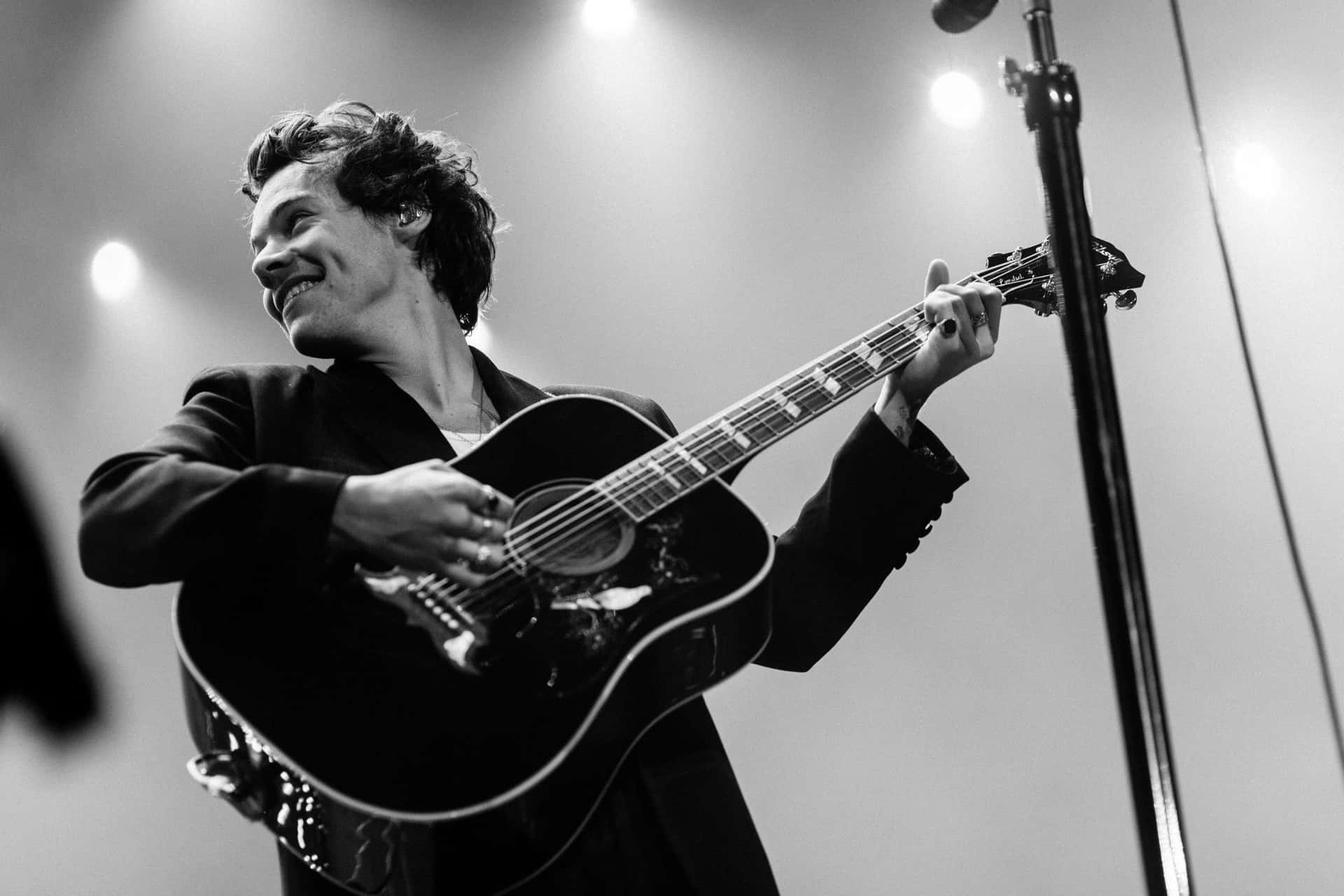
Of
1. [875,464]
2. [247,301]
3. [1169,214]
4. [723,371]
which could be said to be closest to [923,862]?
[723,371]

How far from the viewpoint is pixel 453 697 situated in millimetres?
1268

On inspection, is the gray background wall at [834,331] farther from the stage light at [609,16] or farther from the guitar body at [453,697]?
the guitar body at [453,697]

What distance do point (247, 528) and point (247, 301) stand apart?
8.67ft

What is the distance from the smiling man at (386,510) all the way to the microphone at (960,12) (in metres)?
0.54

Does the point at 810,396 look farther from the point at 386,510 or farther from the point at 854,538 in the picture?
the point at 386,510

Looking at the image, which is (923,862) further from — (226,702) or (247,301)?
(247,301)

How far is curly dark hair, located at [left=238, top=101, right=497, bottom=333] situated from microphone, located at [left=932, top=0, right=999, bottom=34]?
1146 millimetres

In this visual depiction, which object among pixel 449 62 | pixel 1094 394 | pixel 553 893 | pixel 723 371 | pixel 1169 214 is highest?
pixel 449 62

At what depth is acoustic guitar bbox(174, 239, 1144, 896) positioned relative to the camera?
1228mm

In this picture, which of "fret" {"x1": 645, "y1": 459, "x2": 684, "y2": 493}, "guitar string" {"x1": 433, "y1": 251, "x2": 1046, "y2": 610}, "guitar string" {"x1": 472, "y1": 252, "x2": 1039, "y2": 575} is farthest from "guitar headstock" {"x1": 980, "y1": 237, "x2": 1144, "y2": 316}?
"fret" {"x1": 645, "y1": 459, "x2": 684, "y2": 493}

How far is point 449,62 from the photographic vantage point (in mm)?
3797

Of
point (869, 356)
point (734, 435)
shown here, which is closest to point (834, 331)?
point (869, 356)

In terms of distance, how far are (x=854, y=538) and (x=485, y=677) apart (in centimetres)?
67

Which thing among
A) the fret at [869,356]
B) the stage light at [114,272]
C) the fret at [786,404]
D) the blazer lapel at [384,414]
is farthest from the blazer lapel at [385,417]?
the stage light at [114,272]
